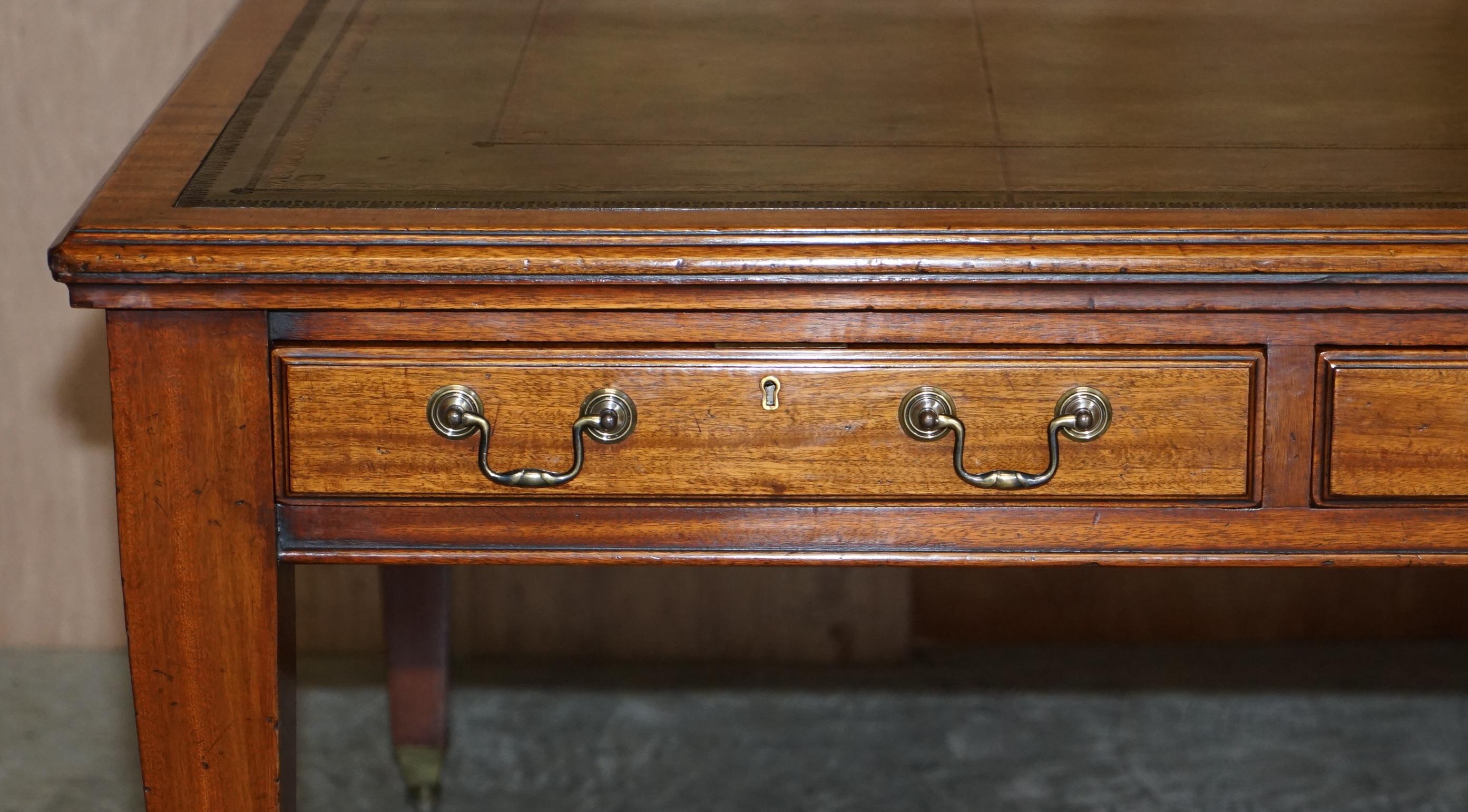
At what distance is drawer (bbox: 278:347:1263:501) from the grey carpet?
3.17ft

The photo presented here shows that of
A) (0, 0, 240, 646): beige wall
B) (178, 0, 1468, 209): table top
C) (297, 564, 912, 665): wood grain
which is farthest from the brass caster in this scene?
(178, 0, 1468, 209): table top

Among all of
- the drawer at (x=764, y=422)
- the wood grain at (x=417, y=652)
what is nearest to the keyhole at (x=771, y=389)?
the drawer at (x=764, y=422)

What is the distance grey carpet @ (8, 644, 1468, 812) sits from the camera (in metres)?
2.01

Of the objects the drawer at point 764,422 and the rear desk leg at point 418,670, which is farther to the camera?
the rear desk leg at point 418,670

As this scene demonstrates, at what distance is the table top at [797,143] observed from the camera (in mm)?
1062

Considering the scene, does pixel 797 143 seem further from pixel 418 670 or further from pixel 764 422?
pixel 418 670

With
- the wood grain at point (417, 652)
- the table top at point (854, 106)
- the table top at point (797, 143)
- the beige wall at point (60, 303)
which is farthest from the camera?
the beige wall at point (60, 303)

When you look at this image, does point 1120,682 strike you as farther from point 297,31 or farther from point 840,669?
point 297,31

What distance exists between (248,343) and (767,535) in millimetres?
374

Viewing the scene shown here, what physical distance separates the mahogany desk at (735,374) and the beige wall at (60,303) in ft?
3.34

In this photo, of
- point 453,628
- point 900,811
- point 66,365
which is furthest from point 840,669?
point 66,365

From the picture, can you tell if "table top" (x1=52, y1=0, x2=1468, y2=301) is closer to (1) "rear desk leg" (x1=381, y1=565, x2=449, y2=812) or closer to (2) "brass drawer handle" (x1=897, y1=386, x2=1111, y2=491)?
(2) "brass drawer handle" (x1=897, y1=386, x2=1111, y2=491)

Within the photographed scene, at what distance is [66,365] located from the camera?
2.24 metres

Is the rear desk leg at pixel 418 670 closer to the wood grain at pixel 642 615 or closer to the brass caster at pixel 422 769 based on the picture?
the brass caster at pixel 422 769
